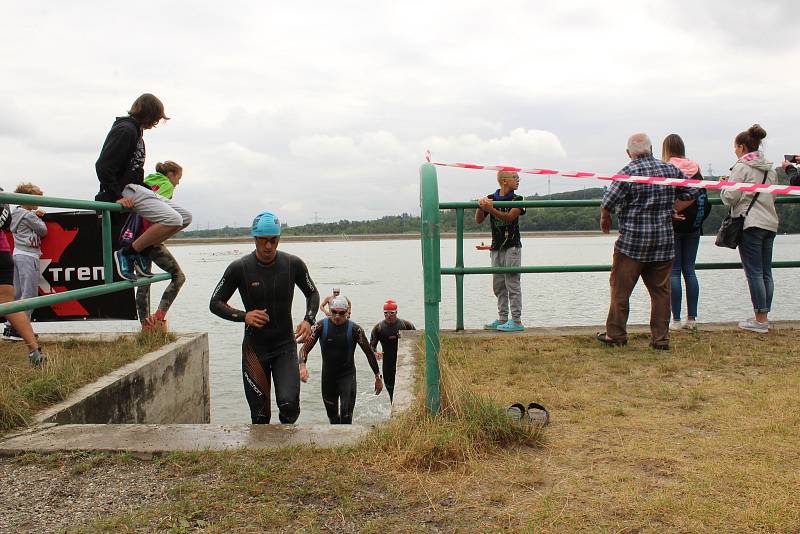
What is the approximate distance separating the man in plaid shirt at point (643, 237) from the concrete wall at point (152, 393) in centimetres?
401

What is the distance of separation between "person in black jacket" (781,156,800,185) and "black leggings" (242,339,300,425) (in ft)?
16.5

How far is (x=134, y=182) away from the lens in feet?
19.2

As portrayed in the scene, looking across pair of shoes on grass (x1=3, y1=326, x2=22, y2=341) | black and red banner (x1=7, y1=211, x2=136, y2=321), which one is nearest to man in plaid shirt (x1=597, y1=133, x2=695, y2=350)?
black and red banner (x1=7, y1=211, x2=136, y2=321)

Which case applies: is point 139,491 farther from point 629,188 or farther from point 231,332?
point 231,332

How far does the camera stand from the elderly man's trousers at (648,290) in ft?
18.6

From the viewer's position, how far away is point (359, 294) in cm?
3509

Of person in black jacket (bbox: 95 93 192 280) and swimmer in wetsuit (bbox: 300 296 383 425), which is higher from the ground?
person in black jacket (bbox: 95 93 192 280)

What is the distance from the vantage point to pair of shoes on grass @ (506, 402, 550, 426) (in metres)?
3.63

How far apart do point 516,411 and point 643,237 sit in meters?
2.48

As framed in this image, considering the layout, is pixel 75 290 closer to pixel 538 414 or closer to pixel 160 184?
pixel 160 184

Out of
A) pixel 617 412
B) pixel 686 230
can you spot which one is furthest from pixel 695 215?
pixel 617 412

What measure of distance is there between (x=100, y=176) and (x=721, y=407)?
195 inches

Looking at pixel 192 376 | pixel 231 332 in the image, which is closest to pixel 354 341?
pixel 192 376

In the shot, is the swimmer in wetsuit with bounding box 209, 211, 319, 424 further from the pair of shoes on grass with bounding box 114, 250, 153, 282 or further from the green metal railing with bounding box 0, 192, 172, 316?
the pair of shoes on grass with bounding box 114, 250, 153, 282
